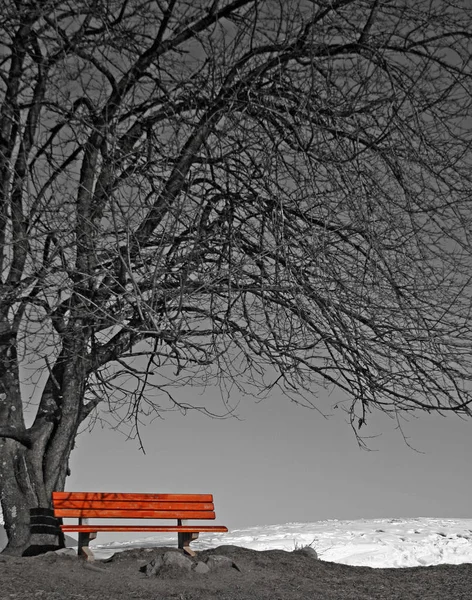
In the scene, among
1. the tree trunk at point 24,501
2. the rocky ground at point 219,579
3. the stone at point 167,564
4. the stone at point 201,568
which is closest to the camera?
the rocky ground at point 219,579

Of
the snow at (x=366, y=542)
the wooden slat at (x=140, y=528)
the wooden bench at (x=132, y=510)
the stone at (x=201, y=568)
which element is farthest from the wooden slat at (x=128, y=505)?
the snow at (x=366, y=542)

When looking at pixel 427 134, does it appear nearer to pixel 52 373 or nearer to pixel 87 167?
pixel 87 167

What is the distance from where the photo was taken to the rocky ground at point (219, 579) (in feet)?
18.7

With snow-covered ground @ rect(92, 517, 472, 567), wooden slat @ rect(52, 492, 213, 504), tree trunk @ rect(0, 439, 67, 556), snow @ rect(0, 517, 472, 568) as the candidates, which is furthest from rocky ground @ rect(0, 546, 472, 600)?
snow-covered ground @ rect(92, 517, 472, 567)

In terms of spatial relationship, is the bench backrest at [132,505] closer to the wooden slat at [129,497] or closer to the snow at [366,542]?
the wooden slat at [129,497]

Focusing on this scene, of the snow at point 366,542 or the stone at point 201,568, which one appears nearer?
the stone at point 201,568

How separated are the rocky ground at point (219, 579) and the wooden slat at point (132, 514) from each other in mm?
372

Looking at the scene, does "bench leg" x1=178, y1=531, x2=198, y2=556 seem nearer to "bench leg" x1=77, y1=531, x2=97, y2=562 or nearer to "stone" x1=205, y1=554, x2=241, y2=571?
"stone" x1=205, y1=554, x2=241, y2=571

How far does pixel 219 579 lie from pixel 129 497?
1.32 m

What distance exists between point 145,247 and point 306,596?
386cm

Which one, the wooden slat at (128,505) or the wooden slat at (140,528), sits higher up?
the wooden slat at (128,505)

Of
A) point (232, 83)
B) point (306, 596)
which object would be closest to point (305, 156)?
point (232, 83)

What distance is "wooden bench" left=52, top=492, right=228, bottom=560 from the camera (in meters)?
6.73

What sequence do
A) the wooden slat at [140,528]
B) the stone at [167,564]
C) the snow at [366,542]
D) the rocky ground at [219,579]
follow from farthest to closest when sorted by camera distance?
the snow at [366,542] < the wooden slat at [140,528] < the stone at [167,564] < the rocky ground at [219,579]
